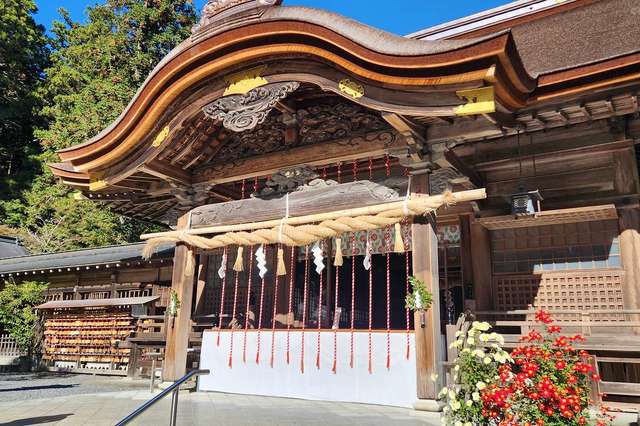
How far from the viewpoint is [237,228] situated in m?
7.61

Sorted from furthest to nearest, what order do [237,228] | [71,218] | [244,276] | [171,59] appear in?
1. [71,218]
2. [244,276]
3. [237,228]
4. [171,59]

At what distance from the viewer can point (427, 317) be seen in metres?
5.86

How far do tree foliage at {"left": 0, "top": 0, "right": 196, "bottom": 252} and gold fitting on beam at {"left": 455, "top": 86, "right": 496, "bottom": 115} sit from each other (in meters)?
20.2

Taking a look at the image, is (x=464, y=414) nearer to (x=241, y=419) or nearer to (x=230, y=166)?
(x=241, y=419)

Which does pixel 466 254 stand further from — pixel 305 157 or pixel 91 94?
pixel 91 94

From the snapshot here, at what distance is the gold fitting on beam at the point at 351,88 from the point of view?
5980 mm

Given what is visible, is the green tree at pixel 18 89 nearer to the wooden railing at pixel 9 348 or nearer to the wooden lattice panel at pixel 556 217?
the wooden railing at pixel 9 348

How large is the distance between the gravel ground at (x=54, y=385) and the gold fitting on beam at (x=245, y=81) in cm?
613

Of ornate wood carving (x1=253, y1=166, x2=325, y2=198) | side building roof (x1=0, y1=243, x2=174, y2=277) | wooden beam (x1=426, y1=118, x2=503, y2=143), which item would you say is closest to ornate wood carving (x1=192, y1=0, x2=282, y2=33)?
ornate wood carving (x1=253, y1=166, x2=325, y2=198)

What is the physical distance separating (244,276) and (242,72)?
5.63 meters

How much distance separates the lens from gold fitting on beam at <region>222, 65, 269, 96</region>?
22.0 ft

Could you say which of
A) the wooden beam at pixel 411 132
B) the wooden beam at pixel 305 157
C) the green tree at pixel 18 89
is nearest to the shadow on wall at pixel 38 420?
the wooden beam at pixel 305 157

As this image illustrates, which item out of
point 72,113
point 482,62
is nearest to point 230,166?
point 482,62

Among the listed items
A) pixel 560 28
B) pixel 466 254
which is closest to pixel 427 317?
pixel 466 254
